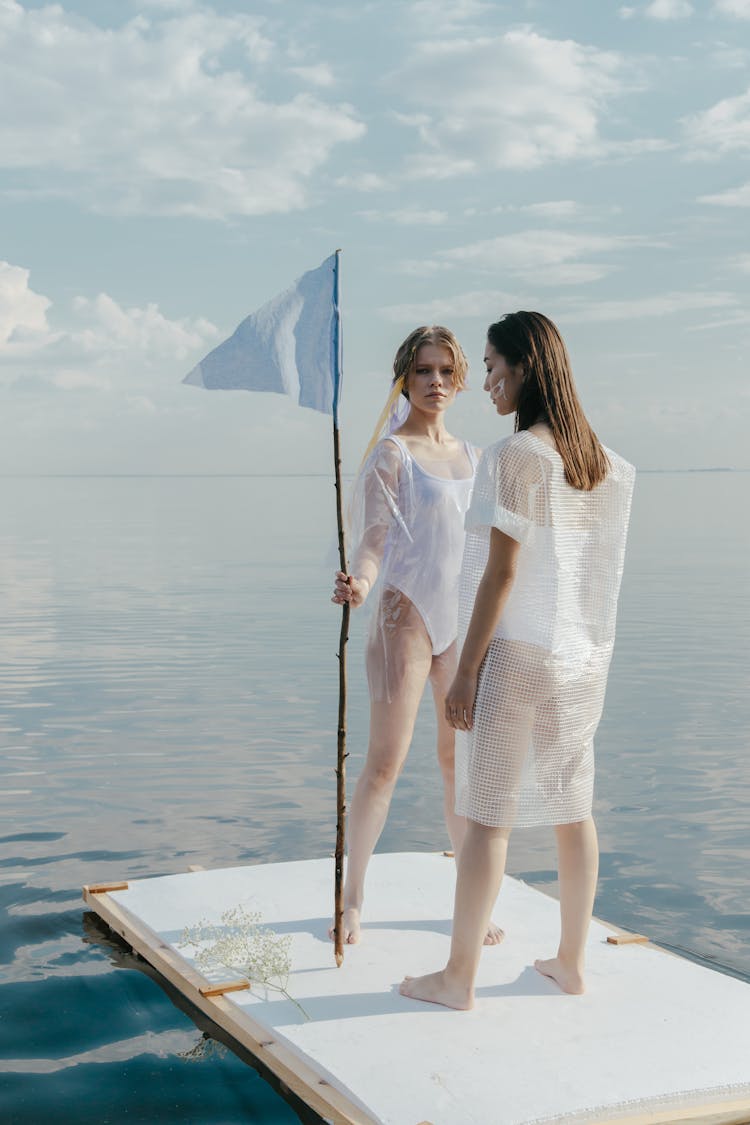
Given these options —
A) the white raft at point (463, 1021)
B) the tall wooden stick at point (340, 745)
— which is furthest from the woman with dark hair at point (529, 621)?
the tall wooden stick at point (340, 745)

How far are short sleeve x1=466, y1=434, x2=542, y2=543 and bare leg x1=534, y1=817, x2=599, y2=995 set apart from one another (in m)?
0.90

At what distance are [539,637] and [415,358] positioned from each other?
1.22m

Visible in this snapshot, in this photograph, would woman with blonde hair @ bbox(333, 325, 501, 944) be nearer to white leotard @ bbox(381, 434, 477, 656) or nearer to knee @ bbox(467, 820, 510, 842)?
white leotard @ bbox(381, 434, 477, 656)

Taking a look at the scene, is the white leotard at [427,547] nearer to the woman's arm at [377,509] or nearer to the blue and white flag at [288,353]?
the woman's arm at [377,509]

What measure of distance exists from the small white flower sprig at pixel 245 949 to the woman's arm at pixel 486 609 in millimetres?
1047

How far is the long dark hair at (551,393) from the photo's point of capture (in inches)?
143

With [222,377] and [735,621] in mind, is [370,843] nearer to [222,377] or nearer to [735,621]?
[222,377]

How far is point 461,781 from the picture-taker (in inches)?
148

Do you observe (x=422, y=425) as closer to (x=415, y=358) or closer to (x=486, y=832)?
(x=415, y=358)

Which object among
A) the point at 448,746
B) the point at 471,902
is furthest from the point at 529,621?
the point at 448,746

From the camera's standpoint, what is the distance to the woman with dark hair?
3588mm

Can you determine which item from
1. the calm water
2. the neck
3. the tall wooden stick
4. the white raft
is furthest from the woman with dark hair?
the calm water

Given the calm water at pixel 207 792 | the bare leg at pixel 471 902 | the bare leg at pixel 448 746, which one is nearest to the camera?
the bare leg at pixel 471 902

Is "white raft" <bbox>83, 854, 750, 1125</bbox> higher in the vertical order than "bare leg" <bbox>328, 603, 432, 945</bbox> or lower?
lower
